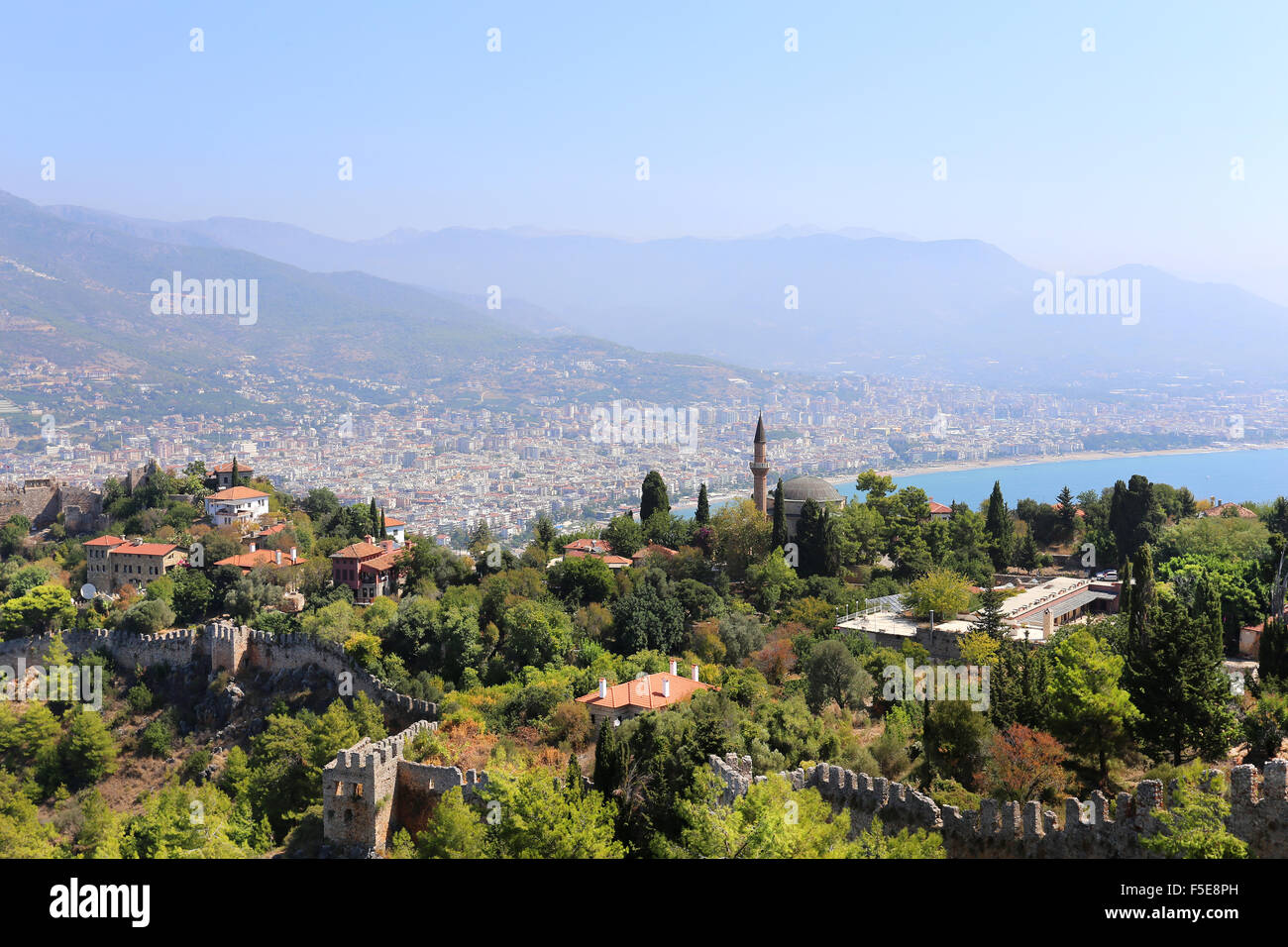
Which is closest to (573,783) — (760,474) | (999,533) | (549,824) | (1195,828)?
(549,824)

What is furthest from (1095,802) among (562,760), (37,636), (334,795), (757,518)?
(37,636)

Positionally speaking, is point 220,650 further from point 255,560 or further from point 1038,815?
point 1038,815

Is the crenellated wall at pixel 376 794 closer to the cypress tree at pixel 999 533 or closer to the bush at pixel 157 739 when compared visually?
the bush at pixel 157 739

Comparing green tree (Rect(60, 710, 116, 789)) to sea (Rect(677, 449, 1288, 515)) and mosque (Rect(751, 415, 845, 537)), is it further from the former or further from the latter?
sea (Rect(677, 449, 1288, 515))

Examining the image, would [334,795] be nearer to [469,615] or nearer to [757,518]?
[469,615]

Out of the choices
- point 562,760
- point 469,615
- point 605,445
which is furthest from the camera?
point 605,445
